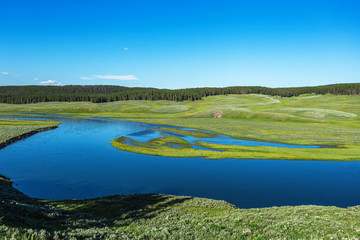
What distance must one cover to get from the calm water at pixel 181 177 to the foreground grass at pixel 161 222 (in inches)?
258

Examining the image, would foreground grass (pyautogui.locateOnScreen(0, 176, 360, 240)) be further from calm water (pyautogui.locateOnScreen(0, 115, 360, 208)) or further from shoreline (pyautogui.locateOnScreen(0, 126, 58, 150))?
shoreline (pyautogui.locateOnScreen(0, 126, 58, 150))

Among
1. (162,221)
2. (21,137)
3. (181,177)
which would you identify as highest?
(21,137)

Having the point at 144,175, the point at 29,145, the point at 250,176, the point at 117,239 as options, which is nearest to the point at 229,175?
the point at 250,176

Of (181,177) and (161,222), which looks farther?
(181,177)

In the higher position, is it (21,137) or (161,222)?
(21,137)

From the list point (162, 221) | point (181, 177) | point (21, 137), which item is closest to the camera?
point (162, 221)

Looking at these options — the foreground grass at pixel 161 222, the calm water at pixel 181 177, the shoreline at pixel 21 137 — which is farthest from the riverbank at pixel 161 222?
the shoreline at pixel 21 137

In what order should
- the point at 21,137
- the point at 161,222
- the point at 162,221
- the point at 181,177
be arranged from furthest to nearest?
the point at 21,137 < the point at 181,177 < the point at 162,221 < the point at 161,222

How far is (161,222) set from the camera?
2116 cm

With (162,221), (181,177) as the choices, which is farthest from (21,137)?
(162,221)

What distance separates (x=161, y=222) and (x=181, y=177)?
736 inches

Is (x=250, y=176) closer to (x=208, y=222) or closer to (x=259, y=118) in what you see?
(x=208, y=222)

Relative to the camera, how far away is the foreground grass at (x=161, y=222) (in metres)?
16.1

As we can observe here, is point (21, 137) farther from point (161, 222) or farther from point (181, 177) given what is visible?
point (161, 222)
